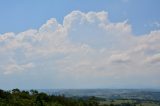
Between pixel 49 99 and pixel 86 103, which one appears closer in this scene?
pixel 49 99

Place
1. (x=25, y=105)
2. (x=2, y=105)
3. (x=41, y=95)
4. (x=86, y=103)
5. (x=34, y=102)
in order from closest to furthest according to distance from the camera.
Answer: (x=2, y=105) < (x=25, y=105) < (x=34, y=102) < (x=41, y=95) < (x=86, y=103)

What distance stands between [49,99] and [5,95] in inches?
1104

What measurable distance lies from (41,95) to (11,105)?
44754 millimetres

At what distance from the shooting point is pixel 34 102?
15600cm

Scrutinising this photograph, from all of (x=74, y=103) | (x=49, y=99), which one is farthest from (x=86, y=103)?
(x=49, y=99)

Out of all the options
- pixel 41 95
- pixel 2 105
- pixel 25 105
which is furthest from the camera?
pixel 41 95

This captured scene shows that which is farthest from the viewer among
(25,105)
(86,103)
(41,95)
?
(86,103)

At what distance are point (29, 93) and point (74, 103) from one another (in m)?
26.2

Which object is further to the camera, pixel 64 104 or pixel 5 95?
pixel 64 104

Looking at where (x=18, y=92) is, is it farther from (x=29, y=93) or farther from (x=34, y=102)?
(x=34, y=102)

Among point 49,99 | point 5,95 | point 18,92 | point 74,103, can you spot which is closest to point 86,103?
point 74,103

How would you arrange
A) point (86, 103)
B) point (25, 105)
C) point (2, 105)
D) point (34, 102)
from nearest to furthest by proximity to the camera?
point (2, 105) < point (25, 105) < point (34, 102) < point (86, 103)

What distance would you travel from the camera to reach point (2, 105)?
130000 mm

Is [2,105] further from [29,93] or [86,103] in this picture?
[86,103]
